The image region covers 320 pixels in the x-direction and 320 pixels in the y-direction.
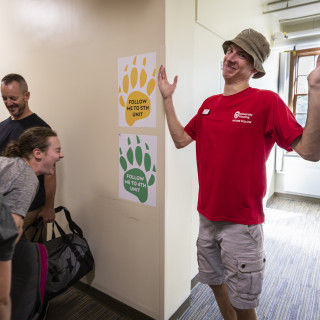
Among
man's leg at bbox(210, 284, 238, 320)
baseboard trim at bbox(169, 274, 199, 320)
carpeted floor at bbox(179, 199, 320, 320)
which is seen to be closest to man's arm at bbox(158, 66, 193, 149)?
man's leg at bbox(210, 284, 238, 320)

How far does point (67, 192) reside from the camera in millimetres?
2199

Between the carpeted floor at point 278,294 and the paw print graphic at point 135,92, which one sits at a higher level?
the paw print graphic at point 135,92

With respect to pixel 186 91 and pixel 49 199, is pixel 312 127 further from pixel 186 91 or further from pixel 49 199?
pixel 49 199

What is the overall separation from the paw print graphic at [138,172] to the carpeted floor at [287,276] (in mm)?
971

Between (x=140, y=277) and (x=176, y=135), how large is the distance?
1.01 m

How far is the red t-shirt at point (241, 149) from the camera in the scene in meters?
1.21

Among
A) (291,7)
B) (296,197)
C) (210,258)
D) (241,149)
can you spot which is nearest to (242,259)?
(210,258)

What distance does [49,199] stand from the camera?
1.92m

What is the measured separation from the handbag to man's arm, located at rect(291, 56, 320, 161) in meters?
1.58

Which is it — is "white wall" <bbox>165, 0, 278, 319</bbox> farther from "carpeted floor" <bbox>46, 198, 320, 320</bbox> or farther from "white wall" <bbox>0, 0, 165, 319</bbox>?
"carpeted floor" <bbox>46, 198, 320, 320</bbox>

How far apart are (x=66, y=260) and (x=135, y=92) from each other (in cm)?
122

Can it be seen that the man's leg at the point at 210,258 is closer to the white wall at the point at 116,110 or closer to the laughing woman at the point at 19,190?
the white wall at the point at 116,110

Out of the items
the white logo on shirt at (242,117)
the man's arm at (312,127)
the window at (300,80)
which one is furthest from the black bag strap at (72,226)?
the window at (300,80)

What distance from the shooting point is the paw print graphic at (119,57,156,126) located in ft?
5.30
